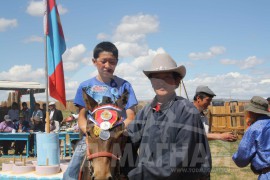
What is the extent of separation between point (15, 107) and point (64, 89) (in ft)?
36.3

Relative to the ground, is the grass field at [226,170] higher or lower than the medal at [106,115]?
lower

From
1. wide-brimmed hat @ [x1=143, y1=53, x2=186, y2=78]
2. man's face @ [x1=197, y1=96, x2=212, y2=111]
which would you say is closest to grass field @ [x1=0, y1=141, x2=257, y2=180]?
man's face @ [x1=197, y1=96, x2=212, y2=111]

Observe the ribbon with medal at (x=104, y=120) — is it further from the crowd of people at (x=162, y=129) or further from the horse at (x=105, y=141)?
the crowd of people at (x=162, y=129)

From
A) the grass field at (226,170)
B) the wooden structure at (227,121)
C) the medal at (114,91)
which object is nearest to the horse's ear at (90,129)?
the medal at (114,91)

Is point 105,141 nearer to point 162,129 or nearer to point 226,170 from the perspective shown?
point 162,129

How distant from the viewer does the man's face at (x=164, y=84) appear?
292 centimetres

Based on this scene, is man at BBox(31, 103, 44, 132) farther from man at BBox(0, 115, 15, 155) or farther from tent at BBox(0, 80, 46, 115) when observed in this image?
tent at BBox(0, 80, 46, 115)

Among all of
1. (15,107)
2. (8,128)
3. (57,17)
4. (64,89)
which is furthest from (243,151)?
(15,107)

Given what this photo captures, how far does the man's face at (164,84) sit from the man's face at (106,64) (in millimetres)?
1182

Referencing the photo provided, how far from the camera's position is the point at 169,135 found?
2740 millimetres

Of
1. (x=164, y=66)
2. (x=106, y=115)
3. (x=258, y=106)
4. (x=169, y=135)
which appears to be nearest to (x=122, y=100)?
(x=106, y=115)

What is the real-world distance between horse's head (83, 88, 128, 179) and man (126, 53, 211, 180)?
21 cm

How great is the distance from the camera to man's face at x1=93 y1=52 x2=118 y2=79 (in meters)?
3.99

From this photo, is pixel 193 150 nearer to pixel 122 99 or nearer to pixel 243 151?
pixel 122 99
